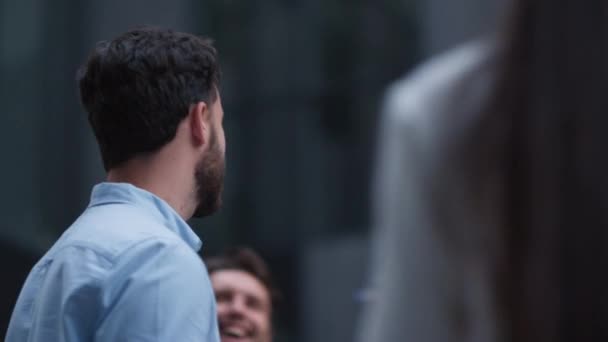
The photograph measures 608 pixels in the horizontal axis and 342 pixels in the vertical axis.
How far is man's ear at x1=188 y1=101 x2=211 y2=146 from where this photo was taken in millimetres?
3096

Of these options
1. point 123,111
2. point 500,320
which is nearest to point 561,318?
point 500,320

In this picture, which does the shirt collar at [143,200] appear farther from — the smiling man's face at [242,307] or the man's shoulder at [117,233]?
the smiling man's face at [242,307]

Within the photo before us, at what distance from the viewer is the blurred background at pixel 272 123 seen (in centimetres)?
1373

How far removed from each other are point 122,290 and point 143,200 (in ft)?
0.99

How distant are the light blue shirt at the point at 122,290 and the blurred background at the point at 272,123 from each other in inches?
416

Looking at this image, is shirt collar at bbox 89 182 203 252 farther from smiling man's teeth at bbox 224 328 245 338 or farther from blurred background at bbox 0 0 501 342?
blurred background at bbox 0 0 501 342

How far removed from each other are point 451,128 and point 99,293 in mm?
1446

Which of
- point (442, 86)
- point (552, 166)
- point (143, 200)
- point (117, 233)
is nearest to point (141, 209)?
point (143, 200)

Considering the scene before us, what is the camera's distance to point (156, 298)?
2.69m

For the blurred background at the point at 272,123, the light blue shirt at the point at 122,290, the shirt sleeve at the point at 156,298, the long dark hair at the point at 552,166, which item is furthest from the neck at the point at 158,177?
the blurred background at the point at 272,123

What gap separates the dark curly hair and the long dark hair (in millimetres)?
1713

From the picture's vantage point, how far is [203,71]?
317 centimetres

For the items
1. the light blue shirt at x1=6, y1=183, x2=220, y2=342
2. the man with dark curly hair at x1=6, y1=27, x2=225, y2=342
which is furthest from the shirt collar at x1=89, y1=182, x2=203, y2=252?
the light blue shirt at x1=6, y1=183, x2=220, y2=342

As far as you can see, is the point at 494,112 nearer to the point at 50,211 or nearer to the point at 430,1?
the point at 430,1
